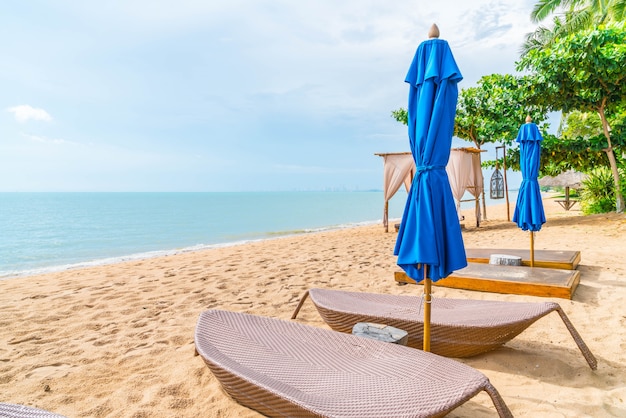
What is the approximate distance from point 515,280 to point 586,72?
28.0ft

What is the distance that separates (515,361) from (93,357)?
344cm

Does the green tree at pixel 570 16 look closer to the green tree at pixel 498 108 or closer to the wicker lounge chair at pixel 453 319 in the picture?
the green tree at pixel 498 108

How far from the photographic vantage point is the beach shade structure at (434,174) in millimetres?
2215

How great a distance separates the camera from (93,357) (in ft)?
10.4

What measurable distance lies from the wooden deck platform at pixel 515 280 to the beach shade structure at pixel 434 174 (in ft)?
7.72

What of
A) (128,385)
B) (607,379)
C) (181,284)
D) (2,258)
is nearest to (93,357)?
(128,385)

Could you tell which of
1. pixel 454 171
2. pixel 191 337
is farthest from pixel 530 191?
pixel 454 171

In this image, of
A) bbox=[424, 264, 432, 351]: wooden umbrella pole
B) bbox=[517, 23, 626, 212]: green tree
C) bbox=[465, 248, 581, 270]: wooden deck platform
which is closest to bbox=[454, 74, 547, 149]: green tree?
bbox=[517, 23, 626, 212]: green tree

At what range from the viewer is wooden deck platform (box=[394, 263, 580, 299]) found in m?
3.95

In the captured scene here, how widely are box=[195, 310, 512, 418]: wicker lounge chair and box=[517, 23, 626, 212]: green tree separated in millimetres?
10390

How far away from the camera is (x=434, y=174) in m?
2.23

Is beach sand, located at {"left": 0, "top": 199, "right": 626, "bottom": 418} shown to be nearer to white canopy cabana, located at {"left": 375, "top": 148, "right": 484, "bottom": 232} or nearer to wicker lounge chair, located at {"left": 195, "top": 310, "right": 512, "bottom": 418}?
wicker lounge chair, located at {"left": 195, "top": 310, "right": 512, "bottom": 418}

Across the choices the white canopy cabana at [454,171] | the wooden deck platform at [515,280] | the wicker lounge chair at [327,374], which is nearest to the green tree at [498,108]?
the white canopy cabana at [454,171]

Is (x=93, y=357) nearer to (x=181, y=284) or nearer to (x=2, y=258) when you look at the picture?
(x=181, y=284)
